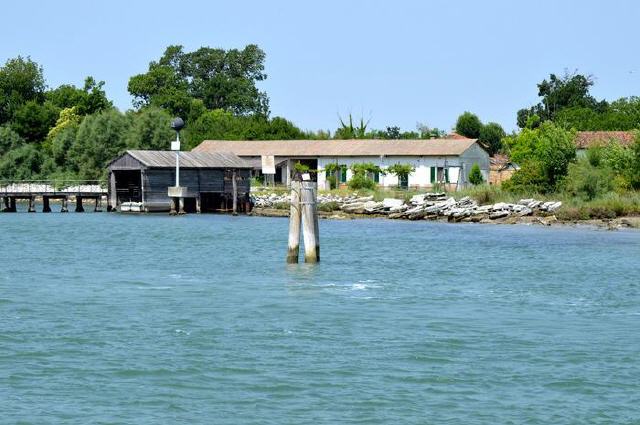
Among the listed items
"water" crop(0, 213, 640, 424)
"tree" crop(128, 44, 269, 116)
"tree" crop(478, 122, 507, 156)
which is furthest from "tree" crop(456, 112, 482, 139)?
"water" crop(0, 213, 640, 424)

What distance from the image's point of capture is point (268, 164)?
8675 cm

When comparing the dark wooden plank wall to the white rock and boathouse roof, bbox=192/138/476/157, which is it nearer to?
the white rock

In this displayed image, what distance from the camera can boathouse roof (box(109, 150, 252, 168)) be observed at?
2835 inches

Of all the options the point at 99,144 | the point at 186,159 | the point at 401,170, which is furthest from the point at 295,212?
the point at 99,144

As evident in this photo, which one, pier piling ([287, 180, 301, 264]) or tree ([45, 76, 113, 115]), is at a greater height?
tree ([45, 76, 113, 115])

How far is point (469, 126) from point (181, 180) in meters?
53.1

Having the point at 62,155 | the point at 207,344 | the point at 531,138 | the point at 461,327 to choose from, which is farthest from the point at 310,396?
the point at 62,155

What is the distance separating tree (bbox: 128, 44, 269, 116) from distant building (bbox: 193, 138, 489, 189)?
1562 inches

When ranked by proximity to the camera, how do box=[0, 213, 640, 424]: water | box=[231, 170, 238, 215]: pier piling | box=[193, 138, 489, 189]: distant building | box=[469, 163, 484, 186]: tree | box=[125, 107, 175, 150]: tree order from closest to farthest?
1. box=[0, 213, 640, 424]: water
2. box=[231, 170, 238, 215]: pier piling
3. box=[469, 163, 484, 186]: tree
4. box=[193, 138, 489, 189]: distant building
5. box=[125, 107, 175, 150]: tree

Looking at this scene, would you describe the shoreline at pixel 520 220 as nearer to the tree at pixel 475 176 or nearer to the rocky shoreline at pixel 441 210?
the rocky shoreline at pixel 441 210

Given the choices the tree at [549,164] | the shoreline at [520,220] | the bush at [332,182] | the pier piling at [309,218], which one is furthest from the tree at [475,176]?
the pier piling at [309,218]

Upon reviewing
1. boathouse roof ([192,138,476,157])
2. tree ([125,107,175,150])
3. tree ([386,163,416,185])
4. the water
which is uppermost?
tree ([125,107,175,150])

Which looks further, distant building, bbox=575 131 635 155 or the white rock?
distant building, bbox=575 131 635 155

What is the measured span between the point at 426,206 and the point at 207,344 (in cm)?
4683
